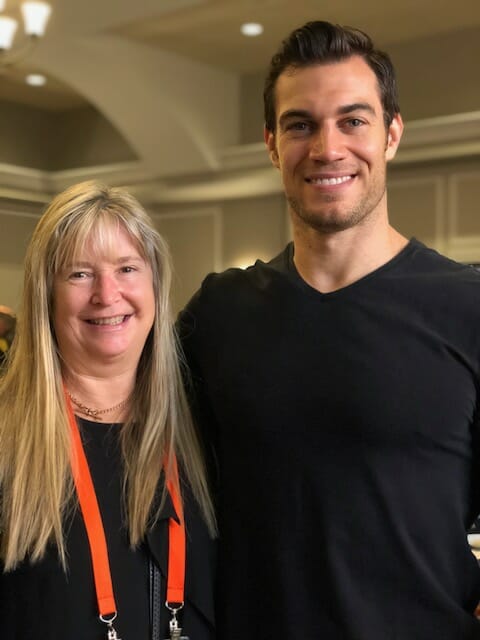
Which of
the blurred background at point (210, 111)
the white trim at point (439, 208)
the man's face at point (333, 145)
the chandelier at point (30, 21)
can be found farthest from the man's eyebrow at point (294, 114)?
the white trim at point (439, 208)

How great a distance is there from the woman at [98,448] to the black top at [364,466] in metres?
0.13

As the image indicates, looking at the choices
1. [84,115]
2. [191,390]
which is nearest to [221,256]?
[84,115]

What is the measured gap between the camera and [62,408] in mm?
1623

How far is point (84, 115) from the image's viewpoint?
370 inches

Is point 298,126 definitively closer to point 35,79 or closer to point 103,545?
point 103,545

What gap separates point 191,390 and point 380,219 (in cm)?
49

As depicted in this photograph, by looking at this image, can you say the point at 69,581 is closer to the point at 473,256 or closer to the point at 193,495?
the point at 193,495

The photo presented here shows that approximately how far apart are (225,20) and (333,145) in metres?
5.04

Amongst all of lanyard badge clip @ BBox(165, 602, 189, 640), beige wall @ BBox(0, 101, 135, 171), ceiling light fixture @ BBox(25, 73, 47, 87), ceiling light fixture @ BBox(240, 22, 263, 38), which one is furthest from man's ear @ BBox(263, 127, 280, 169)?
beige wall @ BBox(0, 101, 135, 171)

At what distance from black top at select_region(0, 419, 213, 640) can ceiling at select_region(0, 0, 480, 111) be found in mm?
4473

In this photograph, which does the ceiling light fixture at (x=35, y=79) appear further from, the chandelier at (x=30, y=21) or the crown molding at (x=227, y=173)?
the chandelier at (x=30, y=21)

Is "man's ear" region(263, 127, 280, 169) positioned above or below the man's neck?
above

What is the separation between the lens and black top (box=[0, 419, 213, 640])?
150 cm

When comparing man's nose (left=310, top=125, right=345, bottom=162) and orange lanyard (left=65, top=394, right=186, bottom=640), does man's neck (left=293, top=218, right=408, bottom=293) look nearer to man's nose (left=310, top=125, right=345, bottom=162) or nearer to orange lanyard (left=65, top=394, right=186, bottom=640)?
man's nose (left=310, top=125, right=345, bottom=162)
